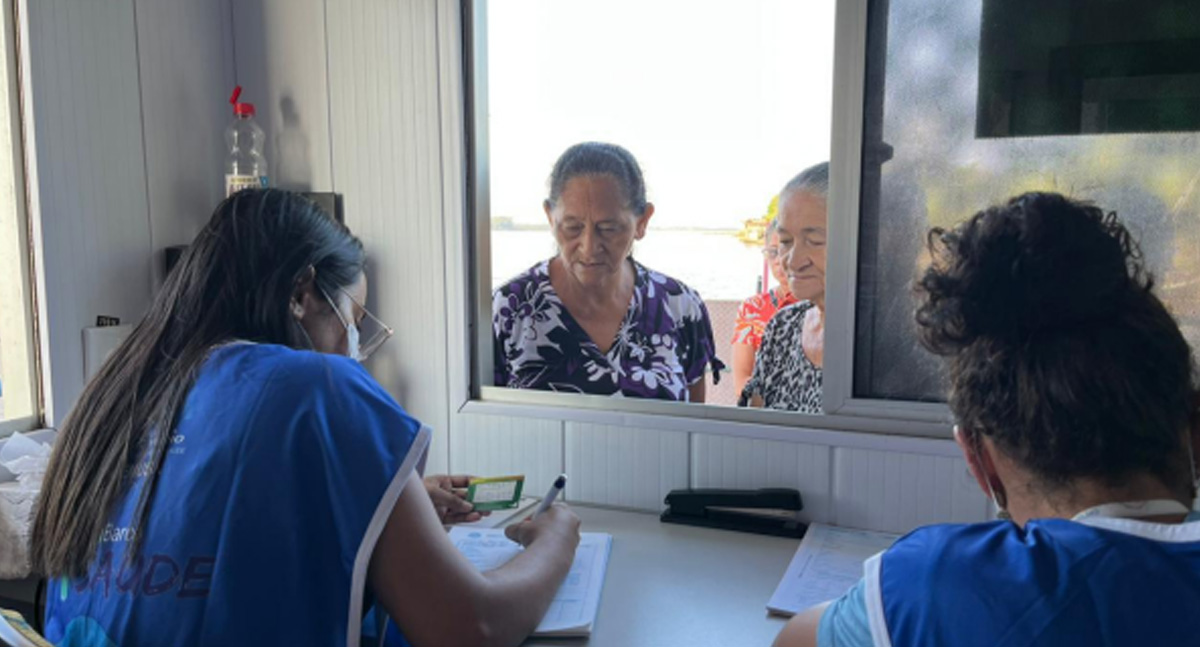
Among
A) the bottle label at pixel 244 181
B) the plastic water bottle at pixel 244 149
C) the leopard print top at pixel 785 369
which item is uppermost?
the plastic water bottle at pixel 244 149

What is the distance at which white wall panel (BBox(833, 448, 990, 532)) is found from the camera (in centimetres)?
137

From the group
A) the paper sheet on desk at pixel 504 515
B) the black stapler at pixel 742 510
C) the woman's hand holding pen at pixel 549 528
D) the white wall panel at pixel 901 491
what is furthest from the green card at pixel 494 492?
the white wall panel at pixel 901 491

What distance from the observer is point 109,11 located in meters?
1.67

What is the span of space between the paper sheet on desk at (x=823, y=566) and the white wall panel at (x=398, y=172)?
805 mm

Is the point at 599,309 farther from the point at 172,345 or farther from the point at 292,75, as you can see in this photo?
the point at 172,345

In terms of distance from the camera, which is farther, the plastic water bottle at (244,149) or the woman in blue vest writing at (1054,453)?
the plastic water bottle at (244,149)

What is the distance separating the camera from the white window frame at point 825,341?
141cm

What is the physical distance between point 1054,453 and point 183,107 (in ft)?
5.96

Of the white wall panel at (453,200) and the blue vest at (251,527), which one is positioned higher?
the white wall panel at (453,200)

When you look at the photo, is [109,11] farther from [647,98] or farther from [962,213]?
[962,213]

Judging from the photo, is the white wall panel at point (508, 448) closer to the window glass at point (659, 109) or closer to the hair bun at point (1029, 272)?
the window glass at point (659, 109)

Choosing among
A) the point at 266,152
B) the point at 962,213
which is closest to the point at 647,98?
the point at 266,152

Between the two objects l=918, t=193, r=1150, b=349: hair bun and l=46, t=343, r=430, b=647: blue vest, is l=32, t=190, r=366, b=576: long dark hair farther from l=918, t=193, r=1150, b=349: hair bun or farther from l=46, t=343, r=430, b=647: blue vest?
l=918, t=193, r=1150, b=349: hair bun

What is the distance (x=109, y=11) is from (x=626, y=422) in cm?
132
